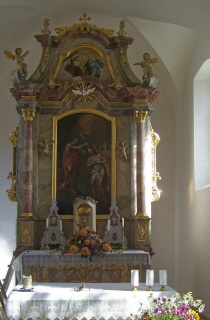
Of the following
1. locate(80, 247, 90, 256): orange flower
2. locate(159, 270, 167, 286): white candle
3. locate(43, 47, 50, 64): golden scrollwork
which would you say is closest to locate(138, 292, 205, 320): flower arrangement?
locate(159, 270, 167, 286): white candle

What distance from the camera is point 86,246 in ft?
33.3

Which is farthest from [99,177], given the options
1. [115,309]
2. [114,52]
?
[115,309]

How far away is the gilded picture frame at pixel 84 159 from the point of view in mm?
11609

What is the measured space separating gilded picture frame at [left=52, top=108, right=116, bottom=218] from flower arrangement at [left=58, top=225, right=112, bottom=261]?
1282 millimetres

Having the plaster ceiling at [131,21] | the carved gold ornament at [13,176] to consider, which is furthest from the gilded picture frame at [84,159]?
the plaster ceiling at [131,21]

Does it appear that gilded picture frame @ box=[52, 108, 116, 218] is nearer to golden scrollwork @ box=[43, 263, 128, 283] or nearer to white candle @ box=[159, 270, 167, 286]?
golden scrollwork @ box=[43, 263, 128, 283]

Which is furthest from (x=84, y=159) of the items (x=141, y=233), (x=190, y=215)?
(x=190, y=215)

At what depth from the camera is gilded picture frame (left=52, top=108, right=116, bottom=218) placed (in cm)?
1161

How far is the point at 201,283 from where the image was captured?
1170 centimetres

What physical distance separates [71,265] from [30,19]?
588 cm

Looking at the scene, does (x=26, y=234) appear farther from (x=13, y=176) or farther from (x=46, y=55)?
A: (x=46, y=55)

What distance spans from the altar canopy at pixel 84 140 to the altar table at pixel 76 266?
784 mm

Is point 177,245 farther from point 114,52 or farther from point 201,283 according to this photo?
point 114,52

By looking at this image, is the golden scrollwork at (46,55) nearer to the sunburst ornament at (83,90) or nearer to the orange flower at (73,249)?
the sunburst ornament at (83,90)
